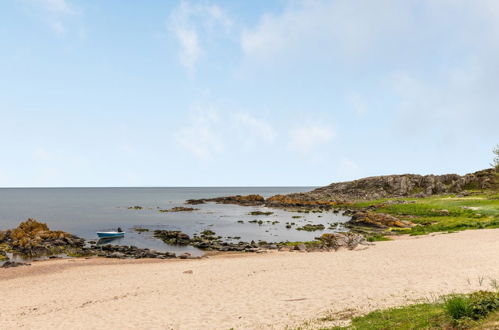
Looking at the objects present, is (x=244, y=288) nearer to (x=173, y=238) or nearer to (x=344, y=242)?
(x=344, y=242)

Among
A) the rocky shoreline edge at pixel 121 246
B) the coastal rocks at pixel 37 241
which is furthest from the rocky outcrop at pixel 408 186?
the coastal rocks at pixel 37 241

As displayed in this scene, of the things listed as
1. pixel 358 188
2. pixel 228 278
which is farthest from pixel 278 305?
pixel 358 188

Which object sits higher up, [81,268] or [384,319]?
[384,319]

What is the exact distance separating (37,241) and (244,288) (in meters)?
42.5

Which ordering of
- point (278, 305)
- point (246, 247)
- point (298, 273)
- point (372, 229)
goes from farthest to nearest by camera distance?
point (372, 229), point (246, 247), point (298, 273), point (278, 305)

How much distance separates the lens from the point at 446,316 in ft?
35.7

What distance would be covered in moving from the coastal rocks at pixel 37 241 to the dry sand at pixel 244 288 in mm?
13709

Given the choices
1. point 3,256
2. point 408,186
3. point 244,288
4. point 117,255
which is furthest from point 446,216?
point 408,186

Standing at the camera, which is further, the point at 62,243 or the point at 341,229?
the point at 341,229

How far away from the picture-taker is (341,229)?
61.7 m

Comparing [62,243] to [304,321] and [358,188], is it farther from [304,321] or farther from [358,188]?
[358,188]

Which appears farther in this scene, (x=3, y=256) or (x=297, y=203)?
(x=297, y=203)

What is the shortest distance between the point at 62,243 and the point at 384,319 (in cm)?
5190

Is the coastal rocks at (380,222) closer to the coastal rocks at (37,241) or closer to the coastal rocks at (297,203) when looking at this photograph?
the coastal rocks at (297,203)
